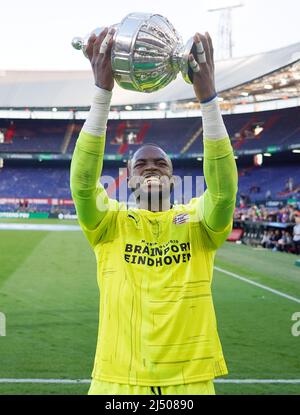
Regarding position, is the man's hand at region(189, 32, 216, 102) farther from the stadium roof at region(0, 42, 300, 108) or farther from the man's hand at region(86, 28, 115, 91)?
the stadium roof at region(0, 42, 300, 108)

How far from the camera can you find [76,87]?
48.0 meters

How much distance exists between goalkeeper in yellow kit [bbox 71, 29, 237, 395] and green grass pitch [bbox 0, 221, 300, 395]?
2.44 m

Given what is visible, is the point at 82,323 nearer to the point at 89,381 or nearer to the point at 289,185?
the point at 89,381

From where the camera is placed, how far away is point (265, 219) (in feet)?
72.4

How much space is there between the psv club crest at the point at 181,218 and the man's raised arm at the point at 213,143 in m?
0.13

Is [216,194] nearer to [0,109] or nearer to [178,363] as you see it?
[178,363]

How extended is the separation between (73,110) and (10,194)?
9.18m

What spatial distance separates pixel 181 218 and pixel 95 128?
526 mm

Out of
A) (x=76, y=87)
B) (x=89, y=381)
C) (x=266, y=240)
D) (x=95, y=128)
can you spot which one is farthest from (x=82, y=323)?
(x=76, y=87)

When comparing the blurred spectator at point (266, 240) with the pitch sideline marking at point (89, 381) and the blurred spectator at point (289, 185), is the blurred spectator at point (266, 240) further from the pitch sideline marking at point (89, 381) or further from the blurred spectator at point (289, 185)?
the blurred spectator at point (289, 185)

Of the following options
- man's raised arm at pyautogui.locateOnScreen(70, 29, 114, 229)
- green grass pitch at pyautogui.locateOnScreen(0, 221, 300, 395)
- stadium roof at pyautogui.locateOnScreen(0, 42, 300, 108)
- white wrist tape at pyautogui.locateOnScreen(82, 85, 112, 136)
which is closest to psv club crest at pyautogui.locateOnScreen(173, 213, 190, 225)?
man's raised arm at pyautogui.locateOnScreen(70, 29, 114, 229)

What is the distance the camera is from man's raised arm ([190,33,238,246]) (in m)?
1.92

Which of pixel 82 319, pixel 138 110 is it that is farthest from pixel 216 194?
pixel 138 110

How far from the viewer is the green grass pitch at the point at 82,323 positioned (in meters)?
4.79
